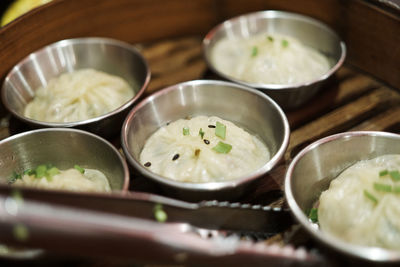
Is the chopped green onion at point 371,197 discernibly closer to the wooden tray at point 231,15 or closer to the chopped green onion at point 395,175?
the chopped green onion at point 395,175

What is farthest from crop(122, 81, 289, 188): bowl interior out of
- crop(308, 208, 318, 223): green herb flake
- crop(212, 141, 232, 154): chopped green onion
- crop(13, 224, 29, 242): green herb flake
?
crop(13, 224, 29, 242): green herb flake

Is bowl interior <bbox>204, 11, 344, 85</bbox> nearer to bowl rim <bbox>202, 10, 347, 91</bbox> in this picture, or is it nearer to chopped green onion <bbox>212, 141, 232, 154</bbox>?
bowl rim <bbox>202, 10, 347, 91</bbox>

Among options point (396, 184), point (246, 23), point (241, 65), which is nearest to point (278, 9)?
point (246, 23)

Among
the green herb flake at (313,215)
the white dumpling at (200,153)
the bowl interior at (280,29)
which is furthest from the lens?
the bowl interior at (280,29)

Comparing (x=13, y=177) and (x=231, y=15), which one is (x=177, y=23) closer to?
(x=231, y=15)

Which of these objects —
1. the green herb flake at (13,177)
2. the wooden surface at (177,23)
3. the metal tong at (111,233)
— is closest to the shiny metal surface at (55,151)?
the green herb flake at (13,177)

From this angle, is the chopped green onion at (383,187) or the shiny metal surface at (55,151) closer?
the chopped green onion at (383,187)
